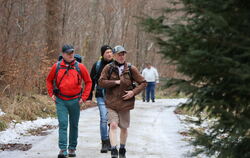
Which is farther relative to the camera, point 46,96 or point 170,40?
point 46,96

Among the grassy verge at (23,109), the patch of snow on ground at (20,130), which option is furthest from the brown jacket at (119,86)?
the grassy verge at (23,109)

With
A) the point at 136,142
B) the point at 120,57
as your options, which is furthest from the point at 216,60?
the point at 136,142

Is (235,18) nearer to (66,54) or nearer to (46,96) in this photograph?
(66,54)

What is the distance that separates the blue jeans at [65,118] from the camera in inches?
315

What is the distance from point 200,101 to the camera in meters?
4.52

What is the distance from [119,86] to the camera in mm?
7738

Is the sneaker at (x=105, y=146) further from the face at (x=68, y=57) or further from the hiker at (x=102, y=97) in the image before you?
the face at (x=68, y=57)

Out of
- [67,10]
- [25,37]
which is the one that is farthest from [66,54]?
[67,10]

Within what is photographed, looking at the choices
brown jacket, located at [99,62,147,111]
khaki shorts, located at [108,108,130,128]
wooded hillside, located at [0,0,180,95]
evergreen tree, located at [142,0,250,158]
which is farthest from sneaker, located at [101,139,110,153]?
evergreen tree, located at [142,0,250,158]

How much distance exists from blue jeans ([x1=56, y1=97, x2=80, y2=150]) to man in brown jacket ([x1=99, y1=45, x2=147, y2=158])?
735 mm

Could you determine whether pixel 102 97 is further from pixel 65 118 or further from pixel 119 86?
pixel 119 86

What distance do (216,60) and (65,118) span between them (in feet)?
14.6

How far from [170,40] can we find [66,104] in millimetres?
3932

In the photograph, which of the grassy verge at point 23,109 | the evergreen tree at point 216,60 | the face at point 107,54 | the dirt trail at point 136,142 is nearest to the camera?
the evergreen tree at point 216,60
